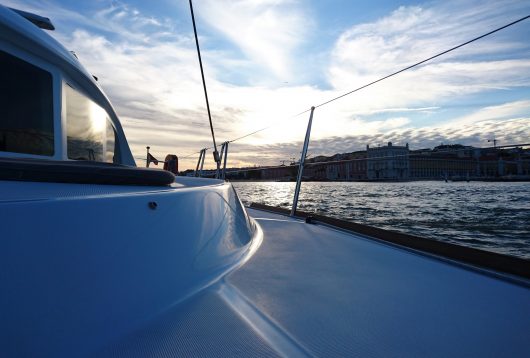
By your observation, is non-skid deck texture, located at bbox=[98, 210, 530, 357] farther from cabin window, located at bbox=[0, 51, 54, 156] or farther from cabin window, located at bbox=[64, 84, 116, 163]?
cabin window, located at bbox=[64, 84, 116, 163]

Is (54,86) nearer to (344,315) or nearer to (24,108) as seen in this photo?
(24,108)

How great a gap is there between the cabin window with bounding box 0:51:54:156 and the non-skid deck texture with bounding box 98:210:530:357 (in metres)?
1.91

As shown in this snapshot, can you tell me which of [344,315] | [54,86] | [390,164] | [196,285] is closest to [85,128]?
[54,86]

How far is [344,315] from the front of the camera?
3.39ft

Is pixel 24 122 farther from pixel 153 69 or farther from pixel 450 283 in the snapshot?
pixel 450 283

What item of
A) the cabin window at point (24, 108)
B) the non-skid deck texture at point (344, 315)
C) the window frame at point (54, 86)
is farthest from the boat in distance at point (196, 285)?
the window frame at point (54, 86)

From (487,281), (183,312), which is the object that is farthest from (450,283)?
(183,312)

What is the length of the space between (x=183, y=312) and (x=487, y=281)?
1243 millimetres

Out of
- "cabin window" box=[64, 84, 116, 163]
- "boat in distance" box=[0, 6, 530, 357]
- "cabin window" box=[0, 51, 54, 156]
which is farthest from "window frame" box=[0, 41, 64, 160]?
"boat in distance" box=[0, 6, 530, 357]

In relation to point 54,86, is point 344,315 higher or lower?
lower

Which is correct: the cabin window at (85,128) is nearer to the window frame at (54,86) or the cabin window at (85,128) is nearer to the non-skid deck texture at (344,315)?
the window frame at (54,86)

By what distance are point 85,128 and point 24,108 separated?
79 centimetres

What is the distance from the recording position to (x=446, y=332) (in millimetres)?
956

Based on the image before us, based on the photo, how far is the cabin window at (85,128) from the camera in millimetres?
2936
